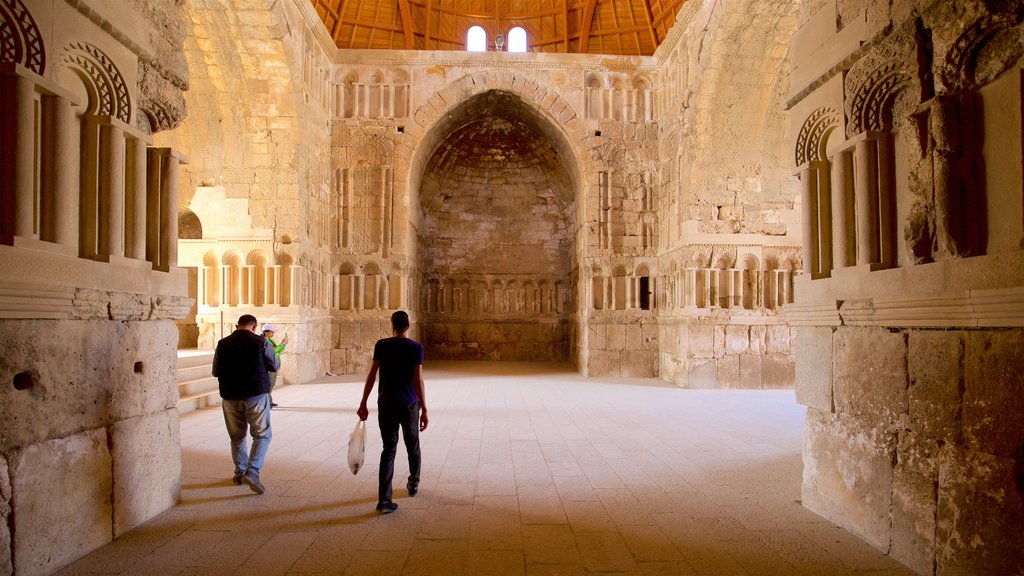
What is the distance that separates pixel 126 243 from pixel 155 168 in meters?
0.71

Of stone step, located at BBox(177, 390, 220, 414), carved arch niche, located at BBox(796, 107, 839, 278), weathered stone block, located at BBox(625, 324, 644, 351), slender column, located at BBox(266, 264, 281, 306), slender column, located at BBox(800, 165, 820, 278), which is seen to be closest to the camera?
carved arch niche, located at BBox(796, 107, 839, 278)

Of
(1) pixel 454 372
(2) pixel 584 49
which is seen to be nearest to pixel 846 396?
(1) pixel 454 372

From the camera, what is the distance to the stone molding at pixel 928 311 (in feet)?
9.53

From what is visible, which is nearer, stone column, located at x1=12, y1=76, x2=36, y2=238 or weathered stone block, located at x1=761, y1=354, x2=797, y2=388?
stone column, located at x1=12, y1=76, x2=36, y2=238

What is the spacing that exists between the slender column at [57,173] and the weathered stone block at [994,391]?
218 inches

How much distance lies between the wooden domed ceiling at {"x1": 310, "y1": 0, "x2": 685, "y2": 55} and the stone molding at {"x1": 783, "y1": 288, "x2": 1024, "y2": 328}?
45.6 ft

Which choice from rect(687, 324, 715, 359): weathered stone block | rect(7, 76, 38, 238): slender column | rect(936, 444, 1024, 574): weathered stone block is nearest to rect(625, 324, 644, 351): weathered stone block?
rect(687, 324, 715, 359): weathered stone block

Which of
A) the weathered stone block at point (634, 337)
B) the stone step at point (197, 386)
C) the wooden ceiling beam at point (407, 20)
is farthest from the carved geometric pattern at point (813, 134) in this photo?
the wooden ceiling beam at point (407, 20)

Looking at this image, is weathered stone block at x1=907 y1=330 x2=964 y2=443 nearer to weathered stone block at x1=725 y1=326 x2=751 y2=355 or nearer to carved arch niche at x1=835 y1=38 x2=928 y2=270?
carved arch niche at x1=835 y1=38 x2=928 y2=270

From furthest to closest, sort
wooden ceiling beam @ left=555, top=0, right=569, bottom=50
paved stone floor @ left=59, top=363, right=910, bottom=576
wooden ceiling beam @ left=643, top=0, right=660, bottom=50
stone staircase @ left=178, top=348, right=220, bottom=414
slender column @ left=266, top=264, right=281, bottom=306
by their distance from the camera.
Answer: wooden ceiling beam @ left=555, top=0, right=569, bottom=50 → wooden ceiling beam @ left=643, top=0, right=660, bottom=50 → slender column @ left=266, top=264, right=281, bottom=306 → stone staircase @ left=178, top=348, right=220, bottom=414 → paved stone floor @ left=59, top=363, right=910, bottom=576

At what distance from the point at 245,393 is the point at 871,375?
16.1 ft

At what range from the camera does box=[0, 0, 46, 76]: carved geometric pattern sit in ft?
10.4

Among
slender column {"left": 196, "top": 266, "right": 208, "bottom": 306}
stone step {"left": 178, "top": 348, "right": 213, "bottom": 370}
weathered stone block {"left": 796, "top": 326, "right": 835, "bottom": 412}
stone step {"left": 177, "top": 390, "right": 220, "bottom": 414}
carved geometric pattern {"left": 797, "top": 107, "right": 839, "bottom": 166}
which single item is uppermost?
carved geometric pattern {"left": 797, "top": 107, "right": 839, "bottom": 166}

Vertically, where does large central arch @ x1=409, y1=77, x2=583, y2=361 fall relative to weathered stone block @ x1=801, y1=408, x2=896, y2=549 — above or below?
above
